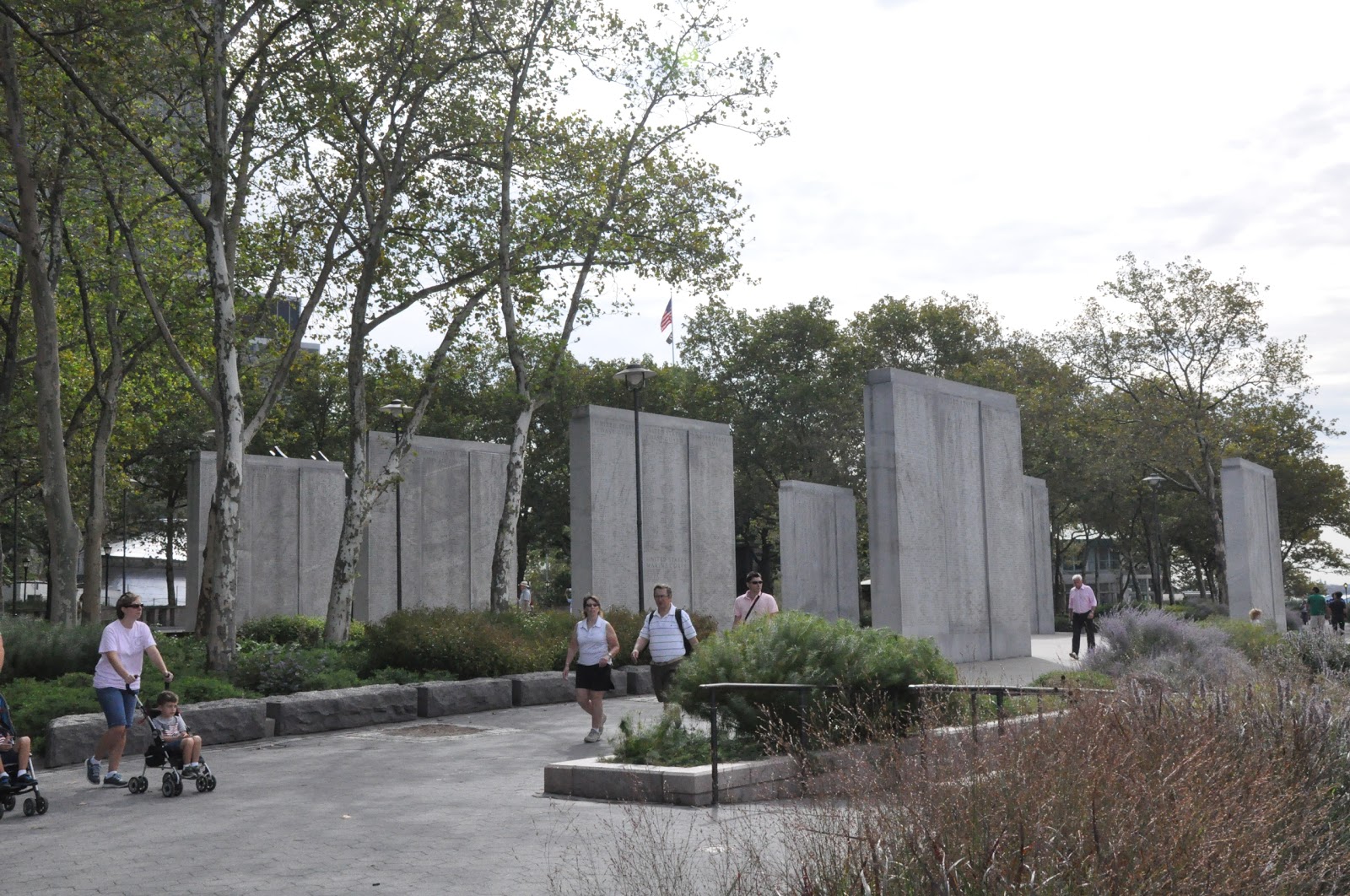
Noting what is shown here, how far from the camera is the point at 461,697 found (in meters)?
16.5

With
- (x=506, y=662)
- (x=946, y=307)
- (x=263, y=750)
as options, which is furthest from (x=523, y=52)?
(x=946, y=307)

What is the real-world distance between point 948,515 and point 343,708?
10830 millimetres

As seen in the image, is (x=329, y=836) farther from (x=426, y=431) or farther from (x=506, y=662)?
(x=426, y=431)

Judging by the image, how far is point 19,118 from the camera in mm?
16531

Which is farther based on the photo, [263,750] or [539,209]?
[539,209]

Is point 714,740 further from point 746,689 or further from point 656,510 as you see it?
point 656,510

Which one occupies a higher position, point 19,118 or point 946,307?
point 946,307

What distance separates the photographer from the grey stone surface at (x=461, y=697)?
16.2 metres

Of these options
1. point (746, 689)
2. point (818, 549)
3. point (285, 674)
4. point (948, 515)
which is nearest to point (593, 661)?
point (746, 689)

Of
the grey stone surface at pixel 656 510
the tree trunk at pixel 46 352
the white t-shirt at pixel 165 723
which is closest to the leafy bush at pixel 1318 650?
the grey stone surface at pixel 656 510

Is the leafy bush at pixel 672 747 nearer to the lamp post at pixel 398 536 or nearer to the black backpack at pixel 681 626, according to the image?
the black backpack at pixel 681 626

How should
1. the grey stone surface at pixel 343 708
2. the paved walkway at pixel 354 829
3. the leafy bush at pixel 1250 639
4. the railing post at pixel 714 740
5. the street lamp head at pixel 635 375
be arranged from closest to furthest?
1. the paved walkway at pixel 354 829
2. the railing post at pixel 714 740
3. the grey stone surface at pixel 343 708
4. the leafy bush at pixel 1250 639
5. the street lamp head at pixel 635 375

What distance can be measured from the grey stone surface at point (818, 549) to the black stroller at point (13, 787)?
23709 millimetres

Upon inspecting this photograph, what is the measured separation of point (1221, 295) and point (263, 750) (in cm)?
3577
